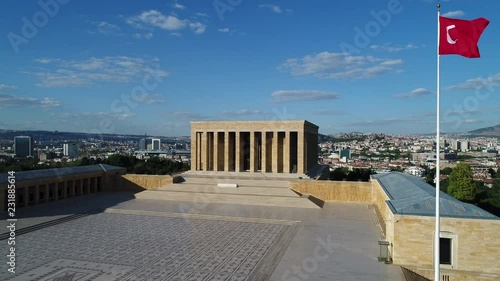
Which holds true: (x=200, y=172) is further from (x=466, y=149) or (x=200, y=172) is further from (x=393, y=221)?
(x=466, y=149)

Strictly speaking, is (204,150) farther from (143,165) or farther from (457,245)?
(457,245)

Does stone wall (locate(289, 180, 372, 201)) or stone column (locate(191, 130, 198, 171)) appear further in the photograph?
stone column (locate(191, 130, 198, 171))

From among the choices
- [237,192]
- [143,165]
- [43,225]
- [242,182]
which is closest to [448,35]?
[237,192]

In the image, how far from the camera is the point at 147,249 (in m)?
13.6

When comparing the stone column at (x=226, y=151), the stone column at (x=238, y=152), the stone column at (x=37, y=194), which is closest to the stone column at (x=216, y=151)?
the stone column at (x=226, y=151)

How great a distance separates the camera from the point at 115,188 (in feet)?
96.4

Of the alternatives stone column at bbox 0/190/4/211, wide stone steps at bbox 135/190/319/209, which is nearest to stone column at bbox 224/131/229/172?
wide stone steps at bbox 135/190/319/209

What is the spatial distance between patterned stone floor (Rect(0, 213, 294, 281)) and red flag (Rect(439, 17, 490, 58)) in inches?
353

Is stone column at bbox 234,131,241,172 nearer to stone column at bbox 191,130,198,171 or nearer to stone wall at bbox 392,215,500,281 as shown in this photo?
stone column at bbox 191,130,198,171

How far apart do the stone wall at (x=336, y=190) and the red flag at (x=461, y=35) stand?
1594 centimetres

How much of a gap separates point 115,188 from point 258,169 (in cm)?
1330

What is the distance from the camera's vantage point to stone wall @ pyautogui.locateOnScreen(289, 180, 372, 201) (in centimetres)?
2372

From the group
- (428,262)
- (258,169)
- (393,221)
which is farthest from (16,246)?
(258,169)

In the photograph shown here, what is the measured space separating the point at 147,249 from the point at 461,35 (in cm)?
1314
